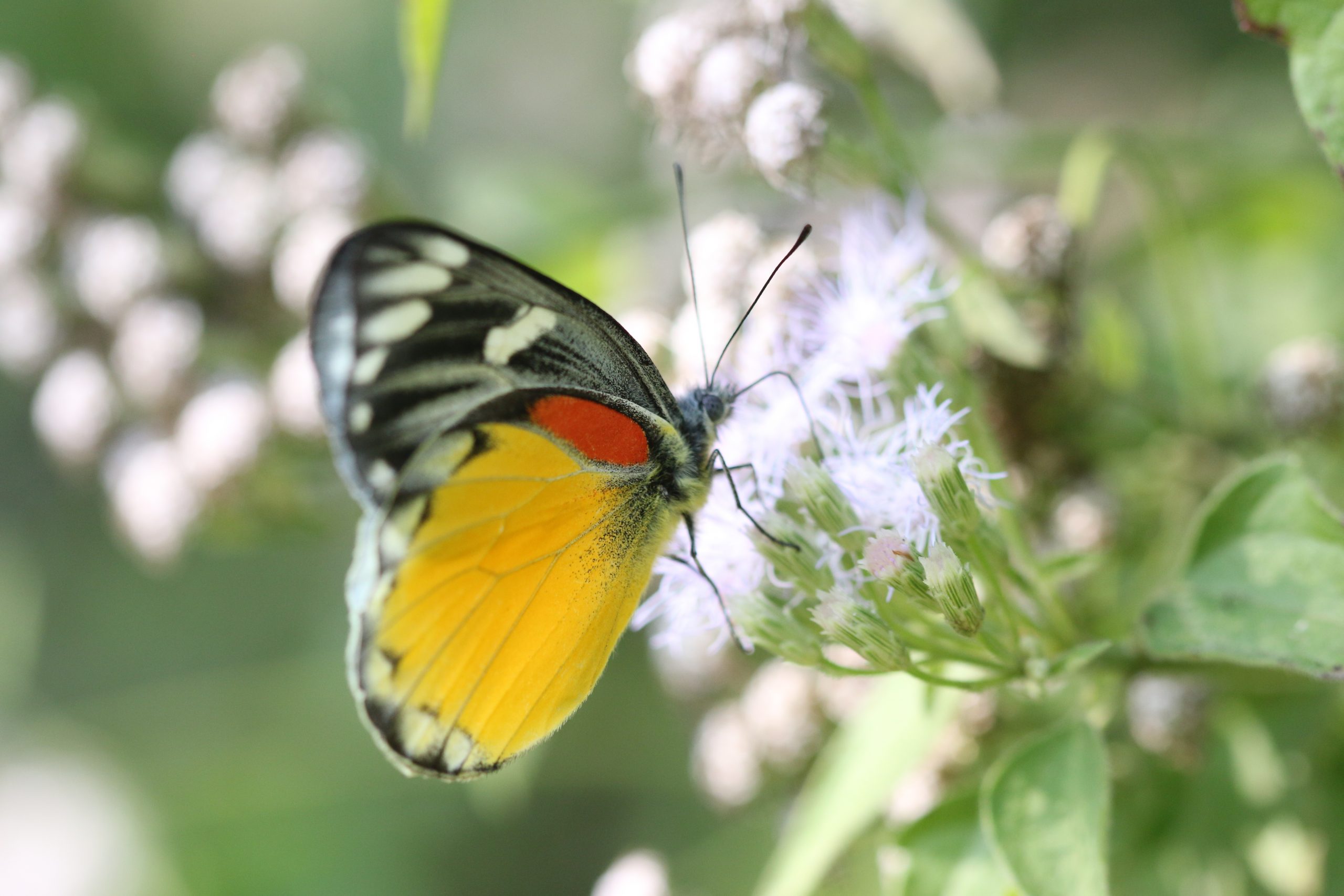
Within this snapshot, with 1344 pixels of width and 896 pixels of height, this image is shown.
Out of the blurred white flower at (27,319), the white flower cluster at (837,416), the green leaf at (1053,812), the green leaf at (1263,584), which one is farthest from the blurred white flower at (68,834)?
the green leaf at (1263,584)

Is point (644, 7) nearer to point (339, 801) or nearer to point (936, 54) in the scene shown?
point (936, 54)

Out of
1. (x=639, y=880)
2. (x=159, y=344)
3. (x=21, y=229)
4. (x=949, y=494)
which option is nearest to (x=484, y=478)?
(x=949, y=494)

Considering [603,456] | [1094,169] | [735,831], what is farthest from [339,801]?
[1094,169]

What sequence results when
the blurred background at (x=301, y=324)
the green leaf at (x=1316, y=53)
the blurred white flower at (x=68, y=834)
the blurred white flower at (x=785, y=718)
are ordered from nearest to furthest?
the green leaf at (x=1316, y=53) → the blurred white flower at (x=785, y=718) → the blurred background at (x=301, y=324) → the blurred white flower at (x=68, y=834)

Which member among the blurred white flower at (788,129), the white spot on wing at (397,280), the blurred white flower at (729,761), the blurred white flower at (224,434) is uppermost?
the blurred white flower at (788,129)

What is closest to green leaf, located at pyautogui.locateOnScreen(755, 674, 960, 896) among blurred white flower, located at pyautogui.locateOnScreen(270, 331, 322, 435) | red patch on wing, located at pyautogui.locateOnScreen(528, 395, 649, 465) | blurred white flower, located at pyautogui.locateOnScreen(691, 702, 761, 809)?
blurred white flower, located at pyautogui.locateOnScreen(691, 702, 761, 809)

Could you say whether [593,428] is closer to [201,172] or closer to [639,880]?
[639,880]

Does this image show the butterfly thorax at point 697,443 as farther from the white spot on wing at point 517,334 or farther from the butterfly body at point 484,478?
the white spot on wing at point 517,334
